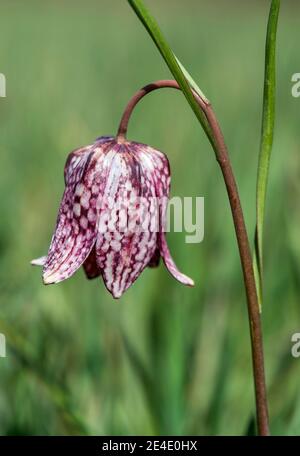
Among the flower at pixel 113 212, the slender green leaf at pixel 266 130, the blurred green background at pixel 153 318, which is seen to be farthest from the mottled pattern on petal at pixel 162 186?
the blurred green background at pixel 153 318

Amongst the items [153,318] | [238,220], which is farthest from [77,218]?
[153,318]

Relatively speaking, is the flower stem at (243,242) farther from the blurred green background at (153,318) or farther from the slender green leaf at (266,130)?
the blurred green background at (153,318)

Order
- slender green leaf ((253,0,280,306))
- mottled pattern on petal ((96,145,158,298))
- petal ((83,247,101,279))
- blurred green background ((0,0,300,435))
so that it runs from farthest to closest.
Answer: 1. blurred green background ((0,0,300,435))
2. petal ((83,247,101,279))
3. mottled pattern on petal ((96,145,158,298))
4. slender green leaf ((253,0,280,306))

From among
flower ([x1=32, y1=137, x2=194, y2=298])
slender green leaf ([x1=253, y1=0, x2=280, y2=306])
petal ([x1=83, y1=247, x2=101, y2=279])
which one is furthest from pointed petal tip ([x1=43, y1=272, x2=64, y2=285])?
slender green leaf ([x1=253, y1=0, x2=280, y2=306])

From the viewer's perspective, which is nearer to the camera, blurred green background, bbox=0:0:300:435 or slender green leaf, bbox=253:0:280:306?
slender green leaf, bbox=253:0:280:306

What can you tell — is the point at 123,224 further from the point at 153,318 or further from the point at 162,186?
the point at 153,318

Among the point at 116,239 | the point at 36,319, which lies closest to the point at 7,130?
the point at 36,319

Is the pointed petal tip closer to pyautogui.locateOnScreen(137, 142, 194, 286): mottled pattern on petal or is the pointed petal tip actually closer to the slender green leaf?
pyautogui.locateOnScreen(137, 142, 194, 286): mottled pattern on petal
